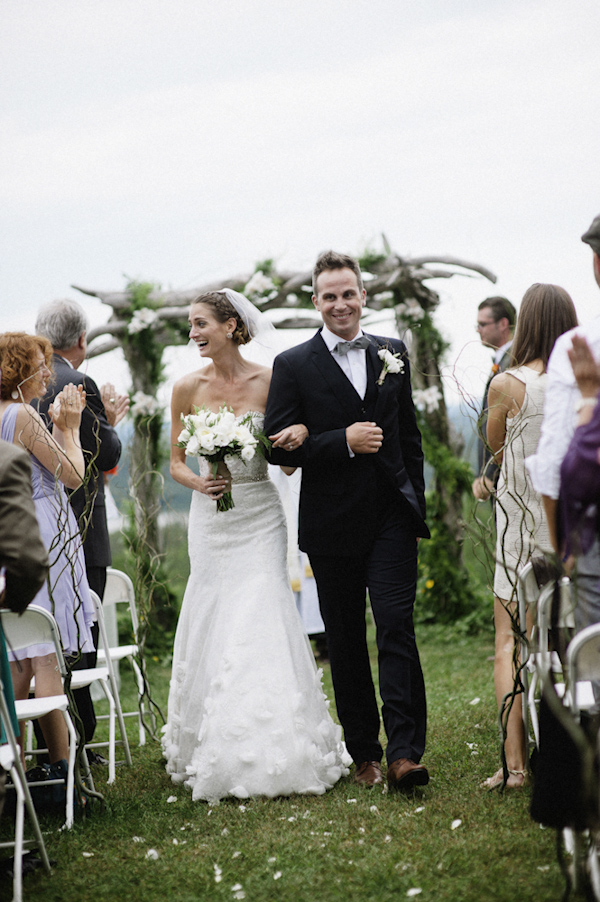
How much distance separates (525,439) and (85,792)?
261 cm

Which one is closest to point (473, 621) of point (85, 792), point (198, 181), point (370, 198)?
point (370, 198)

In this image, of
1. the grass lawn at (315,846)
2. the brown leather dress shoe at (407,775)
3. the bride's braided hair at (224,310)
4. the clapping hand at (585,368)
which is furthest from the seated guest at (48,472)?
the clapping hand at (585,368)

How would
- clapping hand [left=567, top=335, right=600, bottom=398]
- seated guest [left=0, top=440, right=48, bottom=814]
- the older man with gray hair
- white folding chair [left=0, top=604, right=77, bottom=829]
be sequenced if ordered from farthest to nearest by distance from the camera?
the older man with gray hair
white folding chair [left=0, top=604, right=77, bottom=829]
seated guest [left=0, top=440, right=48, bottom=814]
clapping hand [left=567, top=335, right=600, bottom=398]

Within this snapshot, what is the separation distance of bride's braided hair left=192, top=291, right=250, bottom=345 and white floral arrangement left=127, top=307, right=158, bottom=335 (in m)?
4.02

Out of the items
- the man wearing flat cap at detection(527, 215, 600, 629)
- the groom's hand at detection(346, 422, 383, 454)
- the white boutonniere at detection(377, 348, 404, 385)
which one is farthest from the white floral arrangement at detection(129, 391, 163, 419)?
the man wearing flat cap at detection(527, 215, 600, 629)

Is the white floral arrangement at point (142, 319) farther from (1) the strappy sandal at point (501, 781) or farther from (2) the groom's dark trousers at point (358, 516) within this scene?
(1) the strappy sandal at point (501, 781)

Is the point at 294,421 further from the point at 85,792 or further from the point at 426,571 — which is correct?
the point at 426,571

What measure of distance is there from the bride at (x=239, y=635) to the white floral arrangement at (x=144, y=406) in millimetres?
4036

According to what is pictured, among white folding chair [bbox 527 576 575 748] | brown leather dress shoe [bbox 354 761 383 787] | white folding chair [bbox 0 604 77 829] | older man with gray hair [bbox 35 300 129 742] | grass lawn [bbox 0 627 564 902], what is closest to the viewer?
grass lawn [bbox 0 627 564 902]

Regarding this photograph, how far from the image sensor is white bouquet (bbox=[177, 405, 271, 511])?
451 centimetres

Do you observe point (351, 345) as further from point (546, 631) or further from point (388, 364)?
point (546, 631)

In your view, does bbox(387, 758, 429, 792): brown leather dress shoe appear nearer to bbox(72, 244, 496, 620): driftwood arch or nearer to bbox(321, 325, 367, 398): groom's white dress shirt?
bbox(321, 325, 367, 398): groom's white dress shirt

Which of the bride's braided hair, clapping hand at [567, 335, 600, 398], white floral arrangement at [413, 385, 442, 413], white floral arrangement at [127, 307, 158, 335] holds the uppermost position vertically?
white floral arrangement at [127, 307, 158, 335]

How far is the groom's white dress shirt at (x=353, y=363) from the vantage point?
4.57 m
